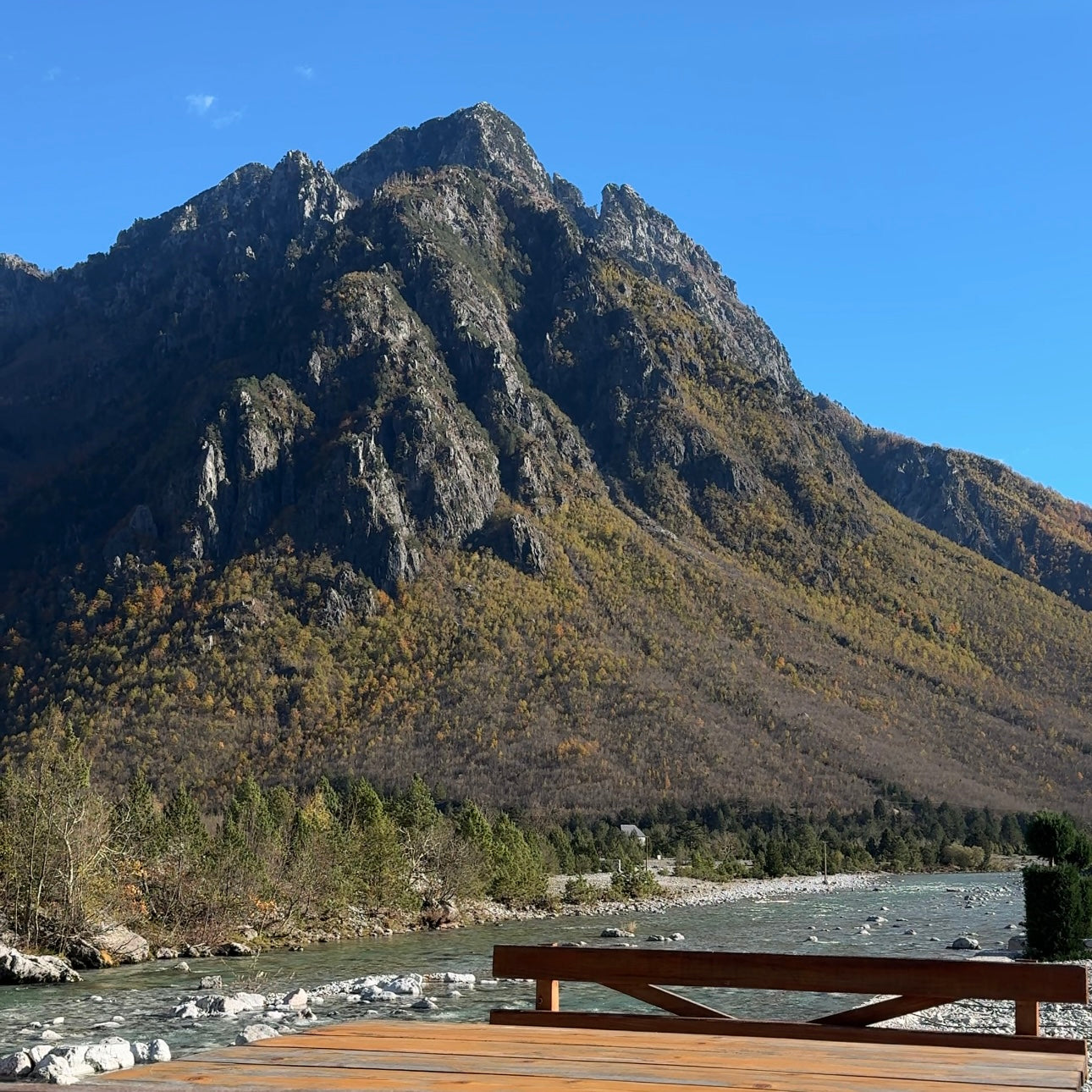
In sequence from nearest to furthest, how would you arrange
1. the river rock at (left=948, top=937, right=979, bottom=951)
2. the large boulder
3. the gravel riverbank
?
the river rock at (left=948, top=937, right=979, bottom=951)
the large boulder
the gravel riverbank

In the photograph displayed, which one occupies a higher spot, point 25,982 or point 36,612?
point 36,612

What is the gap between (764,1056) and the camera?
5754mm

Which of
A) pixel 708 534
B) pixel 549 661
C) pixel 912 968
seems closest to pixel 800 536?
pixel 708 534

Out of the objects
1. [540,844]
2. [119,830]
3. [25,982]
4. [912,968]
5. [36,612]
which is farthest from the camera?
[36,612]

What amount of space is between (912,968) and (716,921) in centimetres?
4485

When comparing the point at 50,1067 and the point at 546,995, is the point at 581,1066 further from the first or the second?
the point at 50,1067

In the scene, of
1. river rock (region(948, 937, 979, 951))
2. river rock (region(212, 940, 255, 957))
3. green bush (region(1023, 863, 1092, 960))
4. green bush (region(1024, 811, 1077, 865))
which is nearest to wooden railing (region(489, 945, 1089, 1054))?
green bush (region(1023, 863, 1092, 960))

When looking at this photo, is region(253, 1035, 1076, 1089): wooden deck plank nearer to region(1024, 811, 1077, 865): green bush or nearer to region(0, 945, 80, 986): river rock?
region(1024, 811, 1077, 865): green bush

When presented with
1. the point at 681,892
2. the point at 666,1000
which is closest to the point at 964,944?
the point at 666,1000

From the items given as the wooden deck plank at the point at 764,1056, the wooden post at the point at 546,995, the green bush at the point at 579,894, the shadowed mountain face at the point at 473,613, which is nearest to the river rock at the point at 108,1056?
the wooden post at the point at 546,995

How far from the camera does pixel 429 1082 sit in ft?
15.8

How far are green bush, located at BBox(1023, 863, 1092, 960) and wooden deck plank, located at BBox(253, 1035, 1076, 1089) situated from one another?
1003 inches

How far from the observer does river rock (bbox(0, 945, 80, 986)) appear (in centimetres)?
3070

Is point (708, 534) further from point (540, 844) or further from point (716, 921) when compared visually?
point (716, 921)
